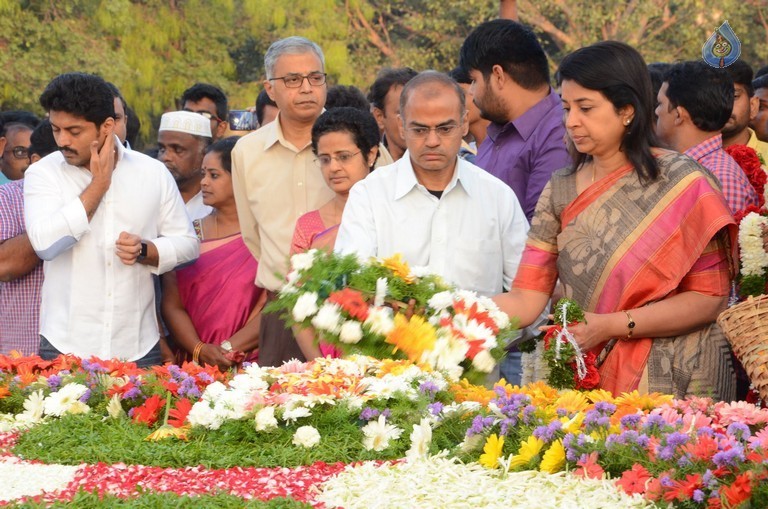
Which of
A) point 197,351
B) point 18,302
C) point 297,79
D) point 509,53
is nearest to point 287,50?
point 297,79

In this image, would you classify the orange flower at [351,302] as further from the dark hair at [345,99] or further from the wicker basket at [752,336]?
the dark hair at [345,99]

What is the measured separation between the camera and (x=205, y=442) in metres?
3.80

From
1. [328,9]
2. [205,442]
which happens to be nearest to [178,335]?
[205,442]

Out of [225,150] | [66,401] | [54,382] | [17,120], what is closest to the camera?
[66,401]

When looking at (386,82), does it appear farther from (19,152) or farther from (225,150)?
(19,152)

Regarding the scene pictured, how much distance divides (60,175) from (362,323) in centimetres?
237

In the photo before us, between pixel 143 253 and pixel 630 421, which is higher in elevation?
pixel 143 253

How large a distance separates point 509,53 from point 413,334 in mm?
1994

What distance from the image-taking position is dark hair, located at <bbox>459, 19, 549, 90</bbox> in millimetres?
5434

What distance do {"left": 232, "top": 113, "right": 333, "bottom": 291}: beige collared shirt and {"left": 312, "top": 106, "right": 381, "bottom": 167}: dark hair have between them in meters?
0.23

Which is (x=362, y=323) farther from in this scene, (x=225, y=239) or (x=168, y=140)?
(x=168, y=140)

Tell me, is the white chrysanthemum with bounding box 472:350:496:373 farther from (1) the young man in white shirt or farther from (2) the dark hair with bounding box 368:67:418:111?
(2) the dark hair with bounding box 368:67:418:111

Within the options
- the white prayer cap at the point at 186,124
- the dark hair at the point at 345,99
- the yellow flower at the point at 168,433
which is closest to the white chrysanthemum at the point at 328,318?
the yellow flower at the point at 168,433

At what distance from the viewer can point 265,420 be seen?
12.4 ft
